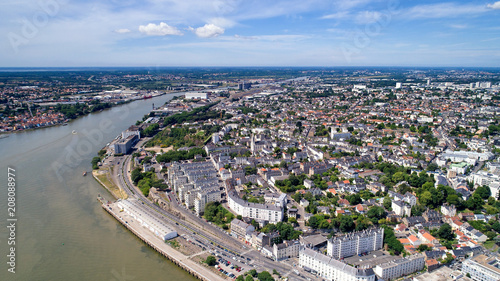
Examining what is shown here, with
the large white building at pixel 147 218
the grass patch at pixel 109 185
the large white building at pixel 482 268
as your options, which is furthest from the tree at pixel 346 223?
the grass patch at pixel 109 185

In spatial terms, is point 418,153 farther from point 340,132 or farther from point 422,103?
point 422,103

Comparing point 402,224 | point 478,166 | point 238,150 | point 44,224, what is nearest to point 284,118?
point 238,150

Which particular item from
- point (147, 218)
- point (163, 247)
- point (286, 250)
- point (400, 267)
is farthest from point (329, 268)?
point (147, 218)

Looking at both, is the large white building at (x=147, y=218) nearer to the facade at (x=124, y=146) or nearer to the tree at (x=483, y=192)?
the facade at (x=124, y=146)

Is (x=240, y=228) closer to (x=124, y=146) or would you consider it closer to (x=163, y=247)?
(x=163, y=247)

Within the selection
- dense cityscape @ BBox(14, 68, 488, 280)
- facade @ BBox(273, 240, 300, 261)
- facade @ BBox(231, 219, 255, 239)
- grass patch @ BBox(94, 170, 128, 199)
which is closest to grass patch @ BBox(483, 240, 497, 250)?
dense cityscape @ BBox(14, 68, 488, 280)

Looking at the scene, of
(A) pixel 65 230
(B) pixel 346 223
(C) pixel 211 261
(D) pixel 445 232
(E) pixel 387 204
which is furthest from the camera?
(E) pixel 387 204
